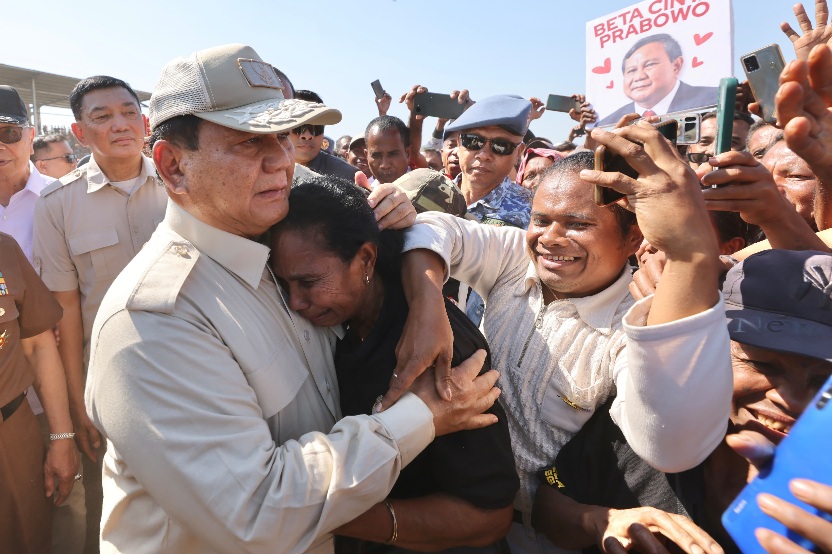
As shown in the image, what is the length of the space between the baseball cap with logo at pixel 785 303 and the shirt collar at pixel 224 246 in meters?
1.35

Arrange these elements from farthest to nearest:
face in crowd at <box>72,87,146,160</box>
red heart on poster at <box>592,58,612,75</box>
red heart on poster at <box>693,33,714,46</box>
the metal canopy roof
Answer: the metal canopy roof
red heart on poster at <box>592,58,612,75</box>
red heart on poster at <box>693,33,714,46</box>
face in crowd at <box>72,87,146,160</box>

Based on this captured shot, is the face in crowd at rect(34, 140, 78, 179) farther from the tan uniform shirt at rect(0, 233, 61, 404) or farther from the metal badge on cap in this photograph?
the metal badge on cap

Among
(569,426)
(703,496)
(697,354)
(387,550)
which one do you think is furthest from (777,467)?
(387,550)

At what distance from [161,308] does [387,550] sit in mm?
1102

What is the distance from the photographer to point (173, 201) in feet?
5.74

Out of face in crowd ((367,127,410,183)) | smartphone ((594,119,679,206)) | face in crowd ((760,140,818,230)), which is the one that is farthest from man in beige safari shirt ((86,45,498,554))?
face in crowd ((367,127,410,183))

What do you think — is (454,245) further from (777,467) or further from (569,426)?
(777,467)

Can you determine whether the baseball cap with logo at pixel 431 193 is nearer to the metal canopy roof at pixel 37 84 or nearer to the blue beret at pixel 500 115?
the blue beret at pixel 500 115

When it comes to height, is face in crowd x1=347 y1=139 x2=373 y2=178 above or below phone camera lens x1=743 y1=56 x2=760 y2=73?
below

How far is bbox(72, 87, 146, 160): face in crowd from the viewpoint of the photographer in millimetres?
3570

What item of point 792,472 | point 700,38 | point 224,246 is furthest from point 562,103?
point 792,472

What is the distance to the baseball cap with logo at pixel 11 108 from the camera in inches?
161

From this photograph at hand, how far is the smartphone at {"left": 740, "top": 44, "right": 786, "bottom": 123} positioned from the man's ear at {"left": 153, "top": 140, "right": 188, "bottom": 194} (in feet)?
6.62

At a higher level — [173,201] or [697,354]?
[173,201]
